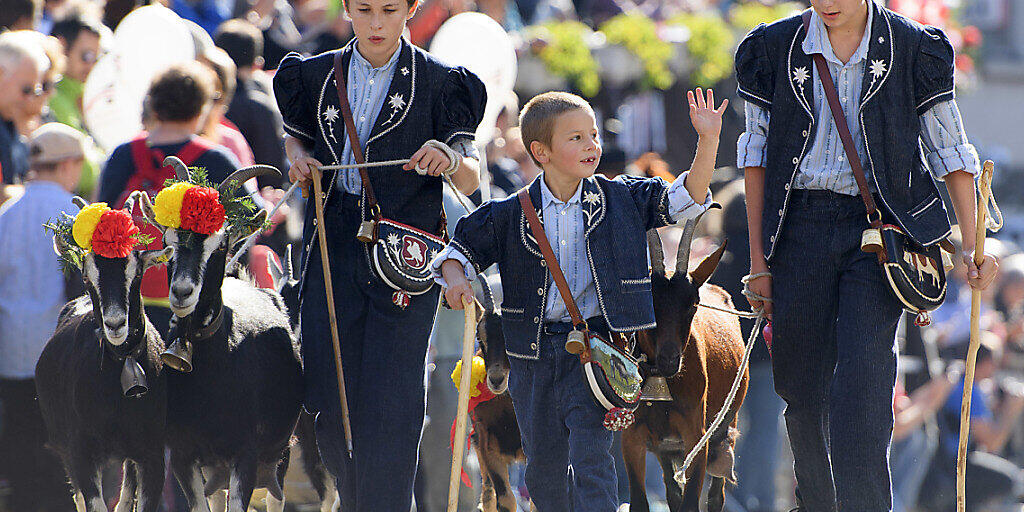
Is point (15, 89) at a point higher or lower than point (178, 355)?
higher

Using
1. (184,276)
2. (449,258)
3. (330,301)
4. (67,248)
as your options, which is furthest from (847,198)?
(67,248)

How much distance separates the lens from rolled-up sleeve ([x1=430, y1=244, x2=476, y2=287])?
5.34m

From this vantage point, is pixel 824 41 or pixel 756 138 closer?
pixel 824 41

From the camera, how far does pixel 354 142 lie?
218 inches

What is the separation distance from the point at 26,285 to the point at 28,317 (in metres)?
0.17

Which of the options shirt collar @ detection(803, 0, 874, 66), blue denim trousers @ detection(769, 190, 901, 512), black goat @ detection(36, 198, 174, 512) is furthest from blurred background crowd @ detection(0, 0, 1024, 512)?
shirt collar @ detection(803, 0, 874, 66)

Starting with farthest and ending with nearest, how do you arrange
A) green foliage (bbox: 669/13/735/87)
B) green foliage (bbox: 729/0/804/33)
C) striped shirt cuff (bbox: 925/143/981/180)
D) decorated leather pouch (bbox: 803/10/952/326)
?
1. green foliage (bbox: 729/0/804/33)
2. green foliage (bbox: 669/13/735/87)
3. striped shirt cuff (bbox: 925/143/981/180)
4. decorated leather pouch (bbox: 803/10/952/326)

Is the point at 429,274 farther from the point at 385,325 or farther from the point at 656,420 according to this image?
the point at 656,420

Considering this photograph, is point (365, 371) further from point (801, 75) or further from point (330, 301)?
point (801, 75)

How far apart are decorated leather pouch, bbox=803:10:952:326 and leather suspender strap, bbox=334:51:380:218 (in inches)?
70.4

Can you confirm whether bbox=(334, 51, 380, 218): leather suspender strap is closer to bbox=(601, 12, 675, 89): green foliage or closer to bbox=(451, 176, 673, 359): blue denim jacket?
bbox=(451, 176, 673, 359): blue denim jacket

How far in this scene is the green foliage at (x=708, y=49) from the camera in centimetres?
1273

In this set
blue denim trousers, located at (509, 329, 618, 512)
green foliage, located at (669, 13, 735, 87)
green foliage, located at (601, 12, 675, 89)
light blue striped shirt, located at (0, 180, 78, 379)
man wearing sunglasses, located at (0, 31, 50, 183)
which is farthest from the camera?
green foliage, located at (669, 13, 735, 87)

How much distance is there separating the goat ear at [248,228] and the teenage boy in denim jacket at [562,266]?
2.81 ft
